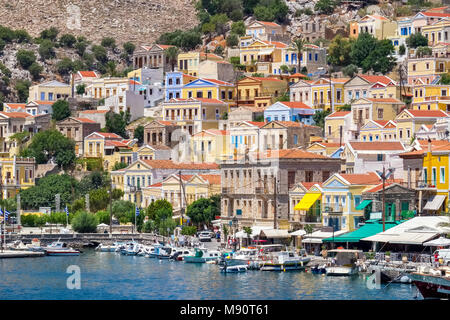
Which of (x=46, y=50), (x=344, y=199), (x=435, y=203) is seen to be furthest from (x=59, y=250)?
(x=46, y=50)

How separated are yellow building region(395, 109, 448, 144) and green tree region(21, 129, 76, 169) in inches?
1493

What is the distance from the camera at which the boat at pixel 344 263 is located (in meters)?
60.6

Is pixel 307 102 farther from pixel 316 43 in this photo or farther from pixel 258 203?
pixel 258 203

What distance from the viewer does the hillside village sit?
7475 centimetres

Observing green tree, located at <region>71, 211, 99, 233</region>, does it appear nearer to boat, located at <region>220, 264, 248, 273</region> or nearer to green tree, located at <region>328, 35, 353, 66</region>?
boat, located at <region>220, 264, 248, 273</region>

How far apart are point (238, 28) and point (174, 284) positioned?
89053mm

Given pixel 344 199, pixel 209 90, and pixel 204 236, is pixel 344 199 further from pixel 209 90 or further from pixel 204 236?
pixel 209 90

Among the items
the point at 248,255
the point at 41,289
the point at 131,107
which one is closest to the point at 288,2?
the point at 131,107

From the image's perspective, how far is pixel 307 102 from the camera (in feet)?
363

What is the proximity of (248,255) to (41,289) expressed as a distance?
15471mm

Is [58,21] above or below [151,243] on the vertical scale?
above

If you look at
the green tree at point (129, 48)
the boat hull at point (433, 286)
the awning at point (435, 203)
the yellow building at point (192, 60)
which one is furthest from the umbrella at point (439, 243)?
the green tree at point (129, 48)

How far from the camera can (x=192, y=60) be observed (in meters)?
130

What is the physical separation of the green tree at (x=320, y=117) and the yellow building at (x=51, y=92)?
40.1m
